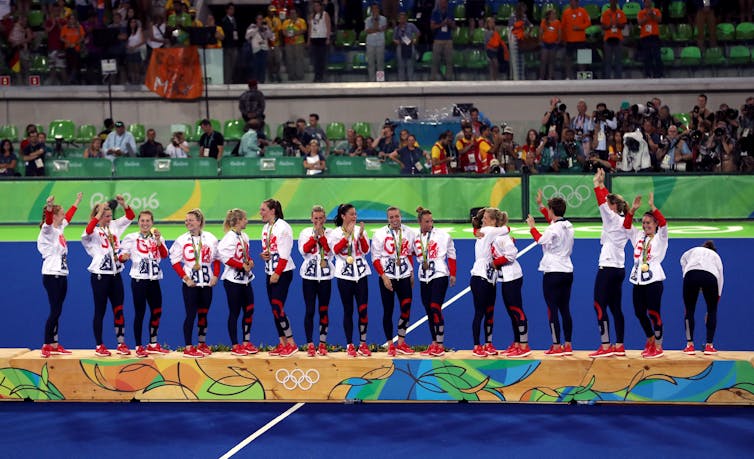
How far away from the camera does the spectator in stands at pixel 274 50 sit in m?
32.1

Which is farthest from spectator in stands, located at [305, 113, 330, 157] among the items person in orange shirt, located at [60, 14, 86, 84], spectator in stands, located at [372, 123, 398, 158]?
person in orange shirt, located at [60, 14, 86, 84]

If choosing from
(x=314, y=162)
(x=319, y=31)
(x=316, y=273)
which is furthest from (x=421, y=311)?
(x=319, y=31)

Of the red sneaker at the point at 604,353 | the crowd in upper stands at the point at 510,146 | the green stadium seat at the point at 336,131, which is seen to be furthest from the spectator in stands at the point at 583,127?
the red sneaker at the point at 604,353

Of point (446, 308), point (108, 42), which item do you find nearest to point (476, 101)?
point (108, 42)

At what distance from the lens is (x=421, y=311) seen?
18.4 m

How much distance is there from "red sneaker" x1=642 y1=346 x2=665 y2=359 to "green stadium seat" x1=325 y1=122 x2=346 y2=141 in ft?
64.2

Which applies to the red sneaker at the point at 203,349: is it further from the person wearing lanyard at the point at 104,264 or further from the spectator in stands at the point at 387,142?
the spectator in stands at the point at 387,142

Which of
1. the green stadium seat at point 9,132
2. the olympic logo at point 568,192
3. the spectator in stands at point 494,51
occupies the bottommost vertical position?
the olympic logo at point 568,192

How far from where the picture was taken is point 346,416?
13.4m

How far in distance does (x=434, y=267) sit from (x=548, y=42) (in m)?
18.6

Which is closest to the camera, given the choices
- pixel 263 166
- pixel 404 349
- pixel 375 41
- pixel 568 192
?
pixel 404 349

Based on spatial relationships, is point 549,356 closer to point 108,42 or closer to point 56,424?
point 56,424

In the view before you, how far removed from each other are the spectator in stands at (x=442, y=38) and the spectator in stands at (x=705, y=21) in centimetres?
688

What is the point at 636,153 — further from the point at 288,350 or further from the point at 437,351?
the point at 288,350
